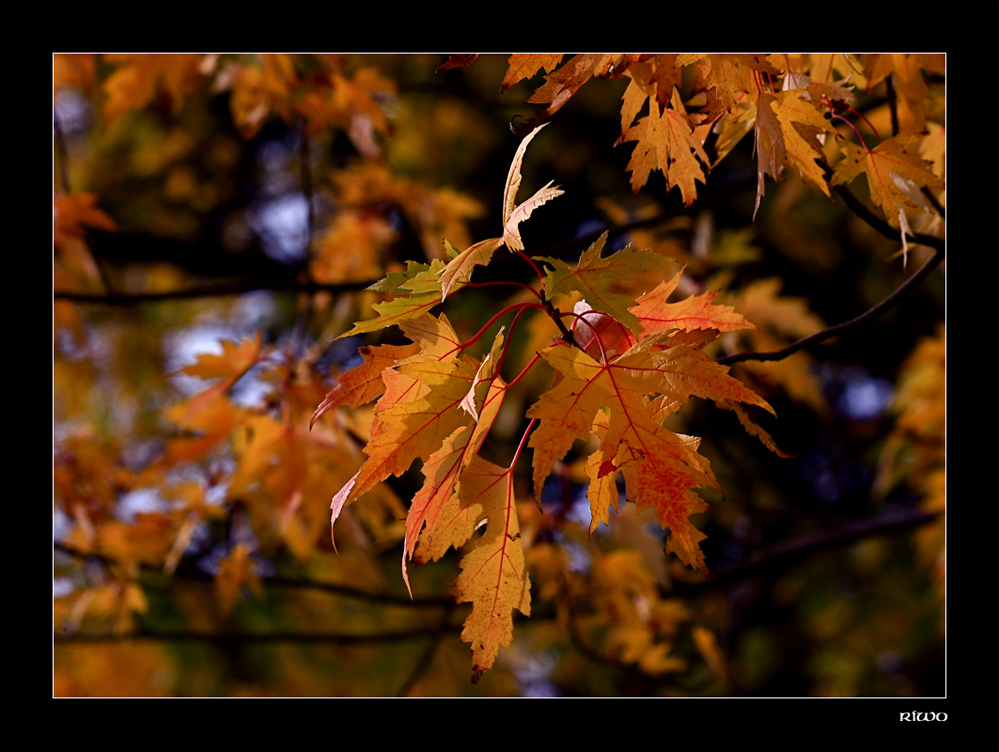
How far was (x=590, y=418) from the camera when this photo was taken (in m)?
0.65

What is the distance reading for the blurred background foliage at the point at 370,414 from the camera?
1.53m

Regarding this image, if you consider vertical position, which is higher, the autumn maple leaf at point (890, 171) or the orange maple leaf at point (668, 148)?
the orange maple leaf at point (668, 148)

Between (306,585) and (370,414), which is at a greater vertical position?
(370,414)

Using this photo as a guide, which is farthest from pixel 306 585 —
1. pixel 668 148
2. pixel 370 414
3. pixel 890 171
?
pixel 890 171

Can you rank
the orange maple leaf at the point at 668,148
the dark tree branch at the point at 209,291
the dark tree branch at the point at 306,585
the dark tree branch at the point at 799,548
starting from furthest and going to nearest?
the dark tree branch at the point at 799,548
the dark tree branch at the point at 306,585
the dark tree branch at the point at 209,291
the orange maple leaf at the point at 668,148

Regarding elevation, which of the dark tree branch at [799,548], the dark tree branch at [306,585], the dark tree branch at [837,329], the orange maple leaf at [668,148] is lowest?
the dark tree branch at [799,548]

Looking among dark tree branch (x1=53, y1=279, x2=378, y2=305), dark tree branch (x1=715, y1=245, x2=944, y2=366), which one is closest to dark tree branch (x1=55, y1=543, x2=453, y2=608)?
dark tree branch (x1=53, y1=279, x2=378, y2=305)

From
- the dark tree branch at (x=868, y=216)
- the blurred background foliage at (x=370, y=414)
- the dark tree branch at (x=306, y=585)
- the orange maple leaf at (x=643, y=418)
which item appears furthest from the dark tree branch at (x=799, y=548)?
the orange maple leaf at (x=643, y=418)

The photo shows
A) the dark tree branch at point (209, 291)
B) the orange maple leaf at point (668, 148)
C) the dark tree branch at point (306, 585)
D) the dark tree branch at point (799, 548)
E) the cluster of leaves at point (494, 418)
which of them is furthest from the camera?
the dark tree branch at point (799, 548)

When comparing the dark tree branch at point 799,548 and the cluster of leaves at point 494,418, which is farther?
the dark tree branch at point 799,548

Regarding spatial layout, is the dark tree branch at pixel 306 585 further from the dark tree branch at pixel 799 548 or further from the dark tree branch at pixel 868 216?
the dark tree branch at pixel 868 216

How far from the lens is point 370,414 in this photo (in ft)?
4.26

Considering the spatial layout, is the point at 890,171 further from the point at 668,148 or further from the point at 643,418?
the point at 643,418

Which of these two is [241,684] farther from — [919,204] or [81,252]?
[919,204]
